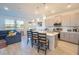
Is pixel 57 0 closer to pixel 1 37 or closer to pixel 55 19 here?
pixel 1 37

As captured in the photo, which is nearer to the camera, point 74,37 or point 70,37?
point 74,37

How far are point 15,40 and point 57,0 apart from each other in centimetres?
429

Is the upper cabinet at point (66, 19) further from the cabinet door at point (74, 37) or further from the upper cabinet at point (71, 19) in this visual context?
the cabinet door at point (74, 37)

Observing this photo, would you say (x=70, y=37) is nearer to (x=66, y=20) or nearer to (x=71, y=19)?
(x=71, y=19)

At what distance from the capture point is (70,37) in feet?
18.0

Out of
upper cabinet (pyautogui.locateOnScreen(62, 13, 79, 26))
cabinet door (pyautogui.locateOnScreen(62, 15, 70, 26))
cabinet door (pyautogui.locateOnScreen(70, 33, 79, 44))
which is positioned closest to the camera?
cabinet door (pyautogui.locateOnScreen(70, 33, 79, 44))

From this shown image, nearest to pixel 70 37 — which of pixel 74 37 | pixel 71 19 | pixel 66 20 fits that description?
pixel 74 37

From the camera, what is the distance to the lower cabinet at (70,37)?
507cm

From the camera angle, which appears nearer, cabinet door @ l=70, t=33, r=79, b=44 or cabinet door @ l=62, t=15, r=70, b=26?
cabinet door @ l=70, t=33, r=79, b=44

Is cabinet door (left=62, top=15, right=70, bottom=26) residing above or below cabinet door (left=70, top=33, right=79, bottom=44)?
above

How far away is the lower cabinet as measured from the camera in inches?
199

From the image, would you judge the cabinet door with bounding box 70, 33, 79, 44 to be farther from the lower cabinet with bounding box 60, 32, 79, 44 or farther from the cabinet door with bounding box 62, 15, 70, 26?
the cabinet door with bounding box 62, 15, 70, 26

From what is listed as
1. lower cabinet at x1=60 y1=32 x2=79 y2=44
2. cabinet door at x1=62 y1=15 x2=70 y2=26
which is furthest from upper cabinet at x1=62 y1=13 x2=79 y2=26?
lower cabinet at x1=60 y1=32 x2=79 y2=44
